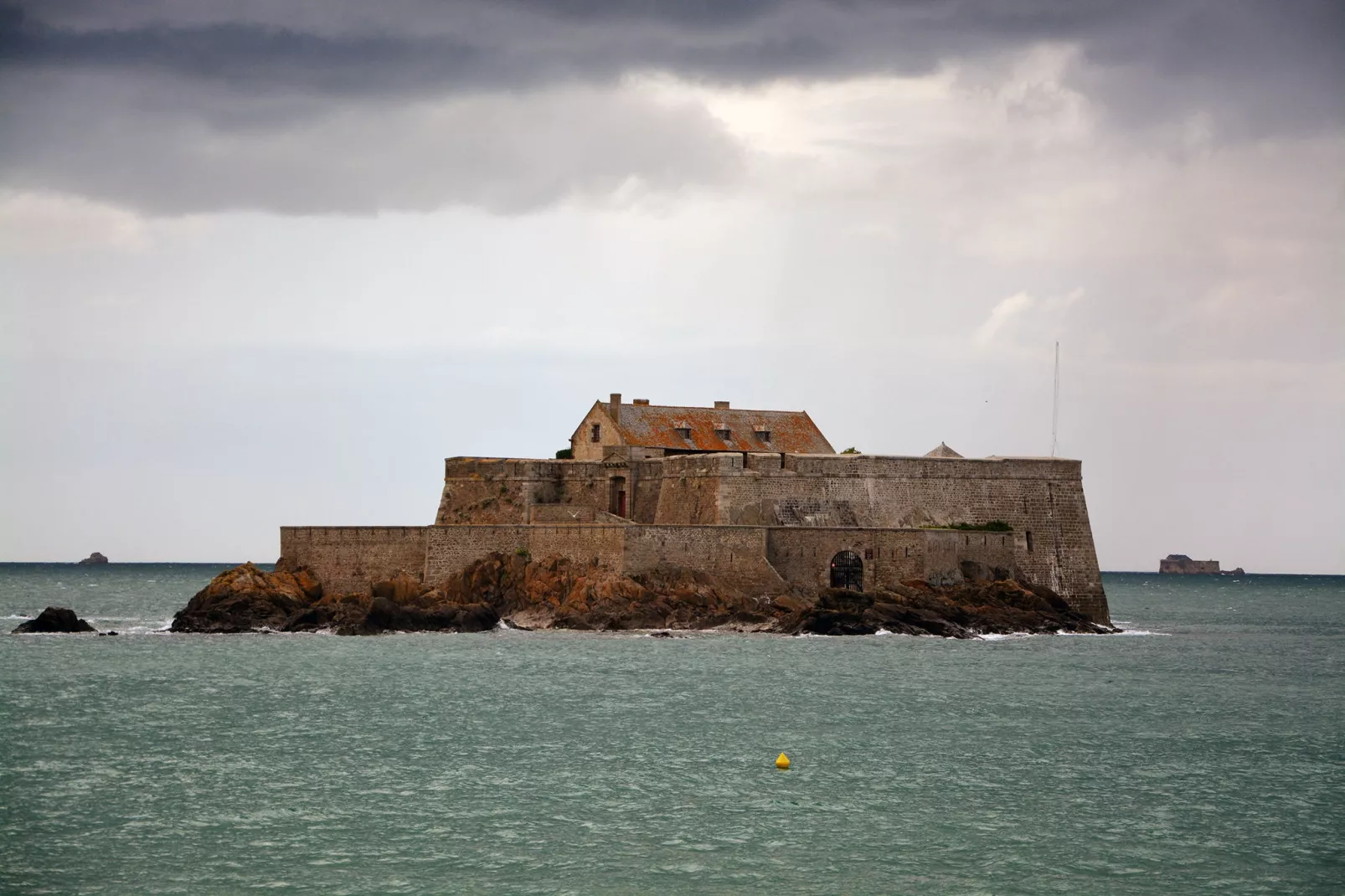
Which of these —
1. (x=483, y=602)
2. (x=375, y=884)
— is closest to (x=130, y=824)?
(x=375, y=884)

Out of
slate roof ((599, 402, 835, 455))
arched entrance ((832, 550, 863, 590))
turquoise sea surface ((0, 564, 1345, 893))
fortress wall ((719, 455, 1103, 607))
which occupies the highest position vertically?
slate roof ((599, 402, 835, 455))

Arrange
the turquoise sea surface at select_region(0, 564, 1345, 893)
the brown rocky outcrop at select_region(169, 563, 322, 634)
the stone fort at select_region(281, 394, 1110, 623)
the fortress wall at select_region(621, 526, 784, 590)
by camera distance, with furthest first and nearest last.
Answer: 1. the brown rocky outcrop at select_region(169, 563, 322, 634)
2. the stone fort at select_region(281, 394, 1110, 623)
3. the fortress wall at select_region(621, 526, 784, 590)
4. the turquoise sea surface at select_region(0, 564, 1345, 893)

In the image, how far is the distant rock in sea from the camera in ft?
160

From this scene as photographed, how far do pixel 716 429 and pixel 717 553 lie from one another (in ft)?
30.3

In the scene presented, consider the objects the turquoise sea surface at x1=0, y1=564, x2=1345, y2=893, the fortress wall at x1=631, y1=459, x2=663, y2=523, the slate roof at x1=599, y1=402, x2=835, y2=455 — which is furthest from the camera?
the slate roof at x1=599, y1=402, x2=835, y2=455

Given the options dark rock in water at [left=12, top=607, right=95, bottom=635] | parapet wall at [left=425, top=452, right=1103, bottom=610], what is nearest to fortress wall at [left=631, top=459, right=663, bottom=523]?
parapet wall at [left=425, top=452, right=1103, bottom=610]

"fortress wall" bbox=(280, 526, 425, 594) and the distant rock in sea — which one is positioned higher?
"fortress wall" bbox=(280, 526, 425, 594)

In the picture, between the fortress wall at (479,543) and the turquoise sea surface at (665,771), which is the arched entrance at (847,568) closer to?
the turquoise sea surface at (665,771)

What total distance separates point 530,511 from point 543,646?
1064cm

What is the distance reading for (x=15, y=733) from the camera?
26828 millimetres

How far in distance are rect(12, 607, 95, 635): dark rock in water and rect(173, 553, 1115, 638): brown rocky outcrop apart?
402 cm

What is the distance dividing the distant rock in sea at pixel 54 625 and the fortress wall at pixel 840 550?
20353mm

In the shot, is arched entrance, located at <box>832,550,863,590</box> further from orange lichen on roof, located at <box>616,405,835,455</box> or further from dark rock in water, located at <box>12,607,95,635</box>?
dark rock in water, located at <box>12,607,95,635</box>

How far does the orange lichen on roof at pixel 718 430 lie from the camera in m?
53.4
